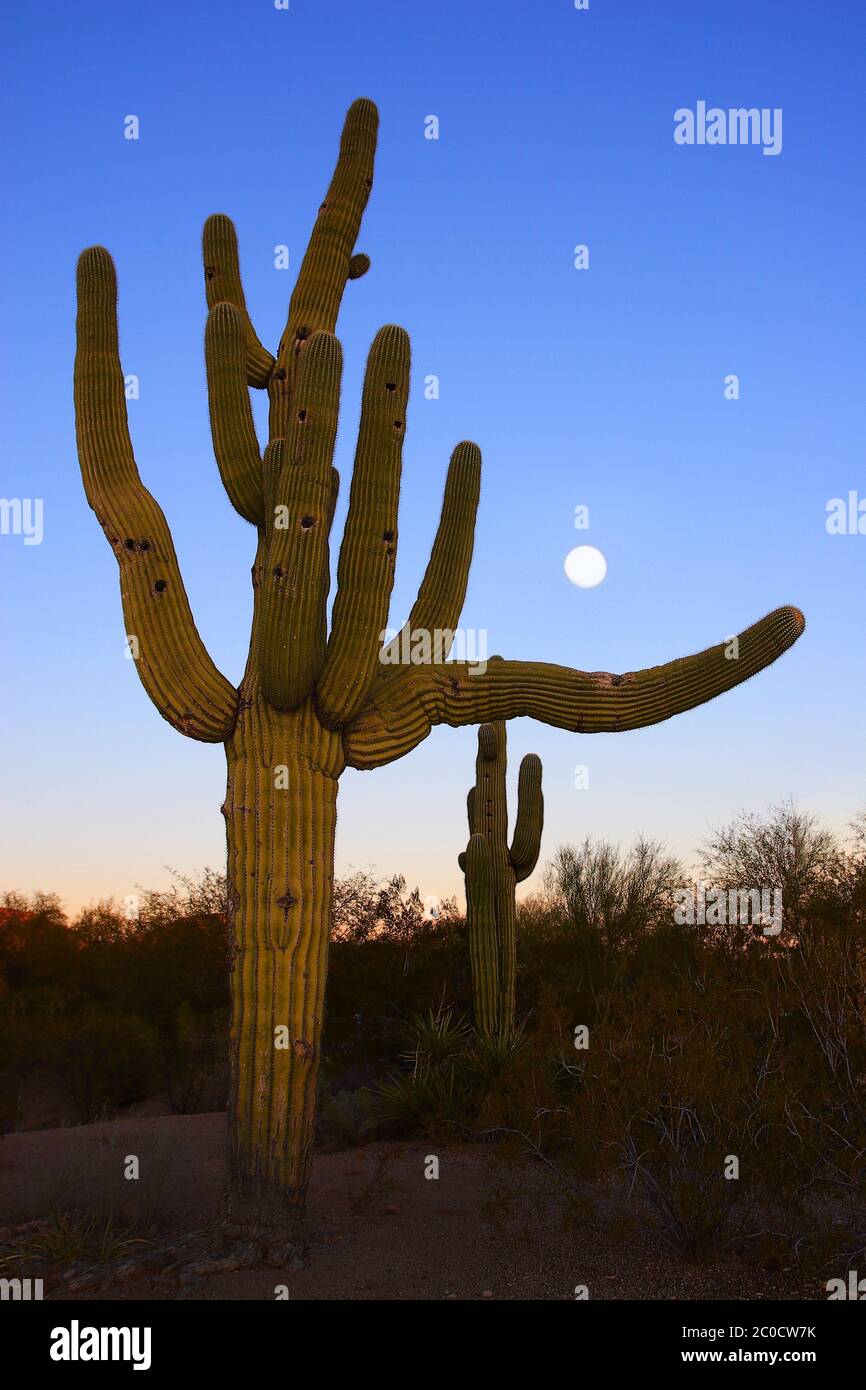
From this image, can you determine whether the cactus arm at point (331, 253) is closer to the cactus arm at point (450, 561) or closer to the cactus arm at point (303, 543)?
the cactus arm at point (303, 543)

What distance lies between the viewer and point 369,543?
21.3ft

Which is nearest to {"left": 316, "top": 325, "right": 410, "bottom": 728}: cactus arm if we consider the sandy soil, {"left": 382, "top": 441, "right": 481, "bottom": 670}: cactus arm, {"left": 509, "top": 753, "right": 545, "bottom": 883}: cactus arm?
{"left": 382, "top": 441, "right": 481, "bottom": 670}: cactus arm

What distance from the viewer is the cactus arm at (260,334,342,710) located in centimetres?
600

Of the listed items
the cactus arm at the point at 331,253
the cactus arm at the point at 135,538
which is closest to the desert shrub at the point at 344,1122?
the cactus arm at the point at 135,538

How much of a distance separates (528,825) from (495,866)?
0.76 metres

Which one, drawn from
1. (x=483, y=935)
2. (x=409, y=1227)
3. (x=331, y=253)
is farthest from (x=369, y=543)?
(x=483, y=935)

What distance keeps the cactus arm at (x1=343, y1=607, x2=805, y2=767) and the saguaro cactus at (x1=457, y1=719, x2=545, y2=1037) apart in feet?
16.3

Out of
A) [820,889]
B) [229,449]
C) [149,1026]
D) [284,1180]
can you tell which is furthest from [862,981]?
[820,889]

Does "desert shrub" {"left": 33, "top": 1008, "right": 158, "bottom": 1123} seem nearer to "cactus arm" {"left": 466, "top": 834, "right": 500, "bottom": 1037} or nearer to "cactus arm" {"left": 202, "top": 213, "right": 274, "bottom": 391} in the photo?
"cactus arm" {"left": 466, "top": 834, "right": 500, "bottom": 1037}

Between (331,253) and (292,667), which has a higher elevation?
(331,253)

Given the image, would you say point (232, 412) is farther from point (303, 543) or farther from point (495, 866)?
point (495, 866)

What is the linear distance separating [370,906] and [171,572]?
1066 cm
